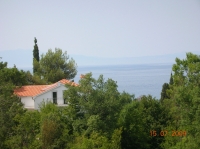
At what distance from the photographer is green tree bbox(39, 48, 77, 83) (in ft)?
117

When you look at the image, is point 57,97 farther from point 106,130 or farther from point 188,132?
point 188,132

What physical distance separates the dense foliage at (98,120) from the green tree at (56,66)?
57.8 ft

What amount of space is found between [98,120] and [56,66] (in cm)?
2186

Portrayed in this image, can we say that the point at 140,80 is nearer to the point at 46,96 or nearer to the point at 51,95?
the point at 51,95

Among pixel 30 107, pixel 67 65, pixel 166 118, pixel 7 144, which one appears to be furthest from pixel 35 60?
pixel 7 144

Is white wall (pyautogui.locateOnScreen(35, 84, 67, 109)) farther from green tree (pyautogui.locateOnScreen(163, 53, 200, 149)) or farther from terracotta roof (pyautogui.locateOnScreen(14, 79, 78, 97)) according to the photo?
green tree (pyautogui.locateOnScreen(163, 53, 200, 149))

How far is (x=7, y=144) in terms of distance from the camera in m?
14.7

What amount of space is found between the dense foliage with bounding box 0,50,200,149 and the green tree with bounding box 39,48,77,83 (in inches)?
693

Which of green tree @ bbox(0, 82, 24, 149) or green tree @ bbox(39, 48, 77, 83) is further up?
green tree @ bbox(39, 48, 77, 83)

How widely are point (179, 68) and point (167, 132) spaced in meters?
3.54

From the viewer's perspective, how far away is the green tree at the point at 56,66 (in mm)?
35750

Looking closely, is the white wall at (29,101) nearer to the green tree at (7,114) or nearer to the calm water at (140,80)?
the calm water at (140,80)
